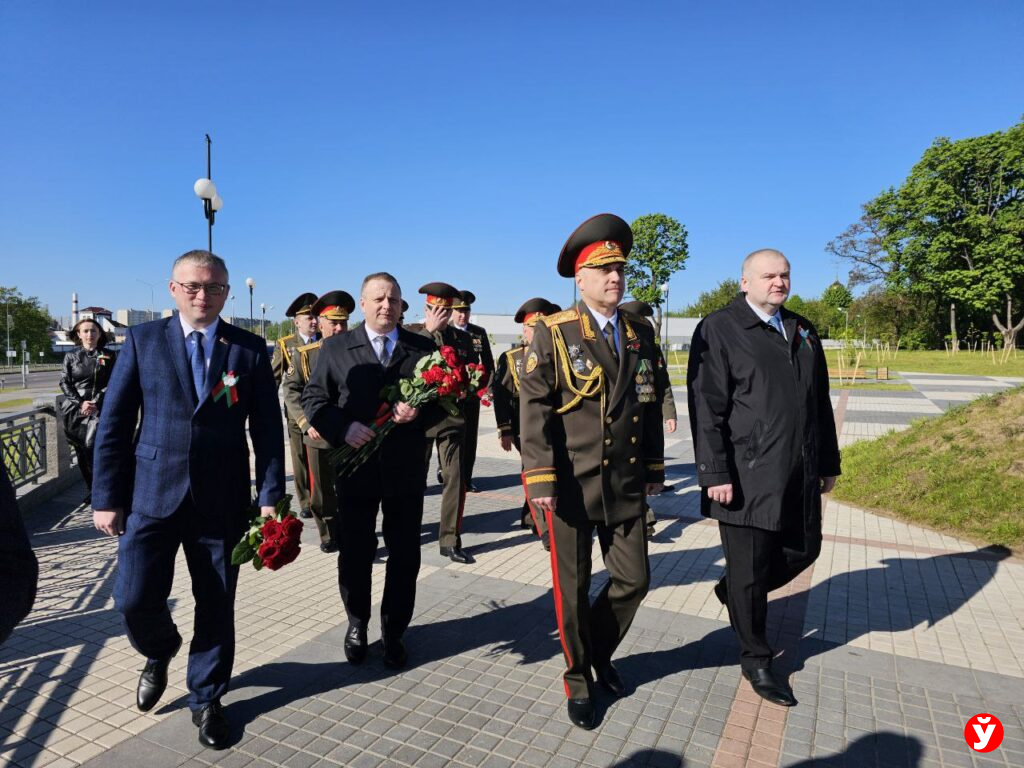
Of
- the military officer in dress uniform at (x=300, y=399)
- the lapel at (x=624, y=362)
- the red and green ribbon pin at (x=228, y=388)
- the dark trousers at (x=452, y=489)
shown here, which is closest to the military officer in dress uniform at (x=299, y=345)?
the military officer in dress uniform at (x=300, y=399)

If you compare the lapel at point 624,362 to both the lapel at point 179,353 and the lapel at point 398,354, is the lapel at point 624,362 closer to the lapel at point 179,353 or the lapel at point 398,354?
the lapel at point 398,354

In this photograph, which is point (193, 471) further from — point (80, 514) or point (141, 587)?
point (80, 514)

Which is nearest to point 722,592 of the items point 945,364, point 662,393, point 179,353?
point 662,393

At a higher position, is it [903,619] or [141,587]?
[141,587]

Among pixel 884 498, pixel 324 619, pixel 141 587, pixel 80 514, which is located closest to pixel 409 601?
pixel 324 619

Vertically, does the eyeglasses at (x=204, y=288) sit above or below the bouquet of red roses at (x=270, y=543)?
above

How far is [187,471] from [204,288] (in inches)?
33.4

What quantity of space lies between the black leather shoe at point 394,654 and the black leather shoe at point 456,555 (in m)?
1.91

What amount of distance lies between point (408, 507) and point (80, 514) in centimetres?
553

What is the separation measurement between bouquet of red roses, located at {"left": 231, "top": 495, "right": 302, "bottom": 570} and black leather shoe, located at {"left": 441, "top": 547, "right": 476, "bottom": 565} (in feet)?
9.12

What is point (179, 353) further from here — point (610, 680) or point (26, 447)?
point (26, 447)

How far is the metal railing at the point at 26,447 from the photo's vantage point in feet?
24.9

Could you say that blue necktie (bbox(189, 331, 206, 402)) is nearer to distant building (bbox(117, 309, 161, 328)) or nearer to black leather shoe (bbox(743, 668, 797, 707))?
black leather shoe (bbox(743, 668, 797, 707))

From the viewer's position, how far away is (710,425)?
11.6 feet
